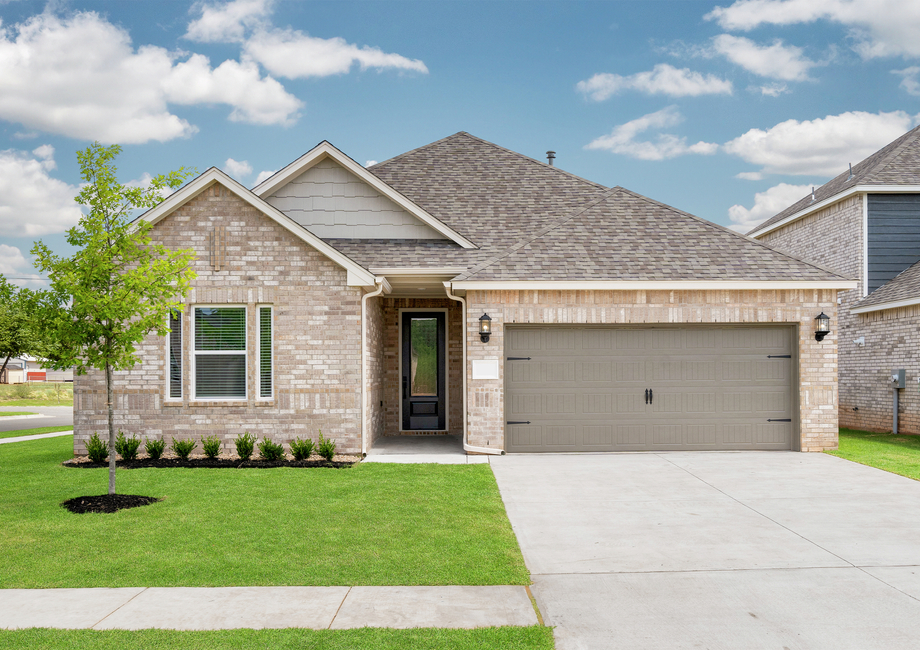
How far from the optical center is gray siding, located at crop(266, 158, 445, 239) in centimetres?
1250

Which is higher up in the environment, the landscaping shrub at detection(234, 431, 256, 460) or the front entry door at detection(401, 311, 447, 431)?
the front entry door at detection(401, 311, 447, 431)

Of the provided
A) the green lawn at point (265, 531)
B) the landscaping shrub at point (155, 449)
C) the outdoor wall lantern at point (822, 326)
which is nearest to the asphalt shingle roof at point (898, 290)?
the outdoor wall lantern at point (822, 326)

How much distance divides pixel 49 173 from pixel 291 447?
129 ft

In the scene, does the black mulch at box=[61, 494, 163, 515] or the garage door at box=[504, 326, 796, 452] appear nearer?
the black mulch at box=[61, 494, 163, 515]

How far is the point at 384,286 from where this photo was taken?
11469 millimetres

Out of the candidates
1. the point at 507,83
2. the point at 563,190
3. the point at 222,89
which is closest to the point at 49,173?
the point at 222,89

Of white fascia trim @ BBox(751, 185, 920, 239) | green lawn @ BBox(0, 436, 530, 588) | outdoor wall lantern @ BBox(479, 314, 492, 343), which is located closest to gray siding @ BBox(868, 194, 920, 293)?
white fascia trim @ BBox(751, 185, 920, 239)

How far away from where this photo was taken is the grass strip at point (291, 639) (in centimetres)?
356

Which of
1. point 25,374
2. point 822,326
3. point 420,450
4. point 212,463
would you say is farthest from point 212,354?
point 25,374

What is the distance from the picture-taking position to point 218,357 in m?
10.8

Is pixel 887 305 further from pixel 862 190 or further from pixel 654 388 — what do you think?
pixel 654 388

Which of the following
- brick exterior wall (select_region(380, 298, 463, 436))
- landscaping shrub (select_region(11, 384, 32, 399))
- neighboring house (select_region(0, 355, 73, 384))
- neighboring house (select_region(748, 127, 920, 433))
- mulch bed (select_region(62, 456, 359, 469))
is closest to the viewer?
mulch bed (select_region(62, 456, 359, 469))

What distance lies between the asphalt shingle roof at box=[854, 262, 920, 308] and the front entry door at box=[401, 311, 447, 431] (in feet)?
35.2

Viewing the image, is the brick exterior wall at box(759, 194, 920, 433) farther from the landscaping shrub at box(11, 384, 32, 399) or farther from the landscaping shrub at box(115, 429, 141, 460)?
the landscaping shrub at box(11, 384, 32, 399)
